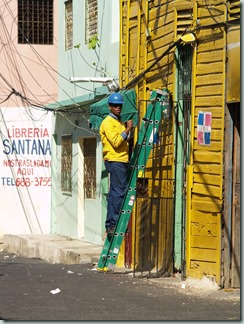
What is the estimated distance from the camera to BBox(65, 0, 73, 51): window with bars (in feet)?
→ 68.4

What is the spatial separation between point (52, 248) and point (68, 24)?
18.4 feet

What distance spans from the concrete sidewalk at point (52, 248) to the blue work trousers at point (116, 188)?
2.78 m

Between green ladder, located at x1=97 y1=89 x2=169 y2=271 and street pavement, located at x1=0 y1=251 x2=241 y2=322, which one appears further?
green ladder, located at x1=97 y1=89 x2=169 y2=271

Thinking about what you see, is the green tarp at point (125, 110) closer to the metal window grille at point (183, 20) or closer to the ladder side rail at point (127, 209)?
the ladder side rail at point (127, 209)

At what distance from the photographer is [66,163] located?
21.7 m

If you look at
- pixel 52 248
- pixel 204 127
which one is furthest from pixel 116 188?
pixel 52 248

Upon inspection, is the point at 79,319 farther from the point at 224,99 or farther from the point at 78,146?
the point at 78,146

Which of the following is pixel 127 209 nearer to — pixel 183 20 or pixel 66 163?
pixel 183 20

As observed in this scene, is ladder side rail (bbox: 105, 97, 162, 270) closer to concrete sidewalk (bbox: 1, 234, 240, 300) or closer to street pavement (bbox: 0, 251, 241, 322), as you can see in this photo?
street pavement (bbox: 0, 251, 241, 322)

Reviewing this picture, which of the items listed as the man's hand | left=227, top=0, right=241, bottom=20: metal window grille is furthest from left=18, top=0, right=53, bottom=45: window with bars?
left=227, top=0, right=241, bottom=20: metal window grille

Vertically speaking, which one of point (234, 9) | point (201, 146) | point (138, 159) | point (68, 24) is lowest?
point (138, 159)

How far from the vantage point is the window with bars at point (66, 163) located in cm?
2130

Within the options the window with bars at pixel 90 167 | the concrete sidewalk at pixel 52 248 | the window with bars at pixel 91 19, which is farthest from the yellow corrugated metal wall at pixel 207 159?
the window with bars at pixel 90 167

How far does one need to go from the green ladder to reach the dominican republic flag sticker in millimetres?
1196
